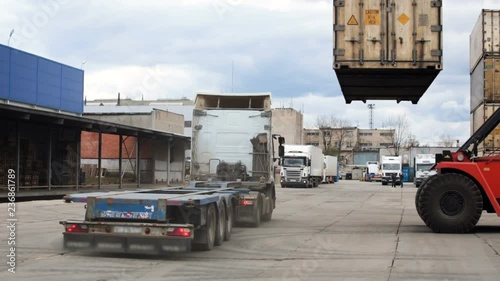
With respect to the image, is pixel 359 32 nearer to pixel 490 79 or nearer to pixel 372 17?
pixel 372 17

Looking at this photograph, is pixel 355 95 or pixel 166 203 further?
pixel 355 95

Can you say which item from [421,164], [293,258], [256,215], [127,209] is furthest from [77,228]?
[421,164]

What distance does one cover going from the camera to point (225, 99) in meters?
18.1

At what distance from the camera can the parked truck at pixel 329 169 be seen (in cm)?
7056

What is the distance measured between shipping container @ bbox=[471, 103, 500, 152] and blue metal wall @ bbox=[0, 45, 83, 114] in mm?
25858

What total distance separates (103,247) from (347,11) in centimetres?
823

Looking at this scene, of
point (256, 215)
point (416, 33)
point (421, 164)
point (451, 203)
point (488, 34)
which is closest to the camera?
point (416, 33)

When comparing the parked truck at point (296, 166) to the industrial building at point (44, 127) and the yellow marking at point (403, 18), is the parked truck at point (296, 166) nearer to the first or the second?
the industrial building at point (44, 127)

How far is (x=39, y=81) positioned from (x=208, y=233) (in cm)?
2973

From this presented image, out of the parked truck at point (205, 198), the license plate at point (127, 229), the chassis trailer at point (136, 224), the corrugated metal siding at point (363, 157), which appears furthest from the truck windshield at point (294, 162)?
the corrugated metal siding at point (363, 157)

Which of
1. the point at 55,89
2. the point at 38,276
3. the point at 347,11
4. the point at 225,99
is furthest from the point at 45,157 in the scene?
the point at 38,276

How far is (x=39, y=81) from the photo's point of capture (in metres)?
37.5

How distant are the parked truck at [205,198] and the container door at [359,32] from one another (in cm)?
400

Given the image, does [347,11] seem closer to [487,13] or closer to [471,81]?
[487,13]
